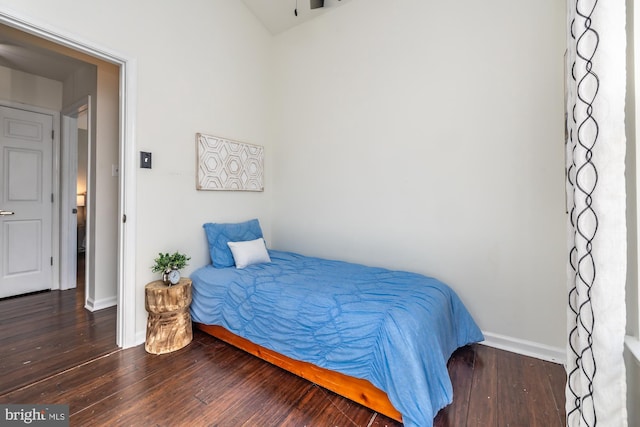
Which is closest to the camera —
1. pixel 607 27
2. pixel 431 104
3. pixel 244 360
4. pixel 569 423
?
pixel 607 27

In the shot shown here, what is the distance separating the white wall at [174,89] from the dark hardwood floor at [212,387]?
493 millimetres

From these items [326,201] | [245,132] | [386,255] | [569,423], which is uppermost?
[245,132]

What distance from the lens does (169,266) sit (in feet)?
7.05

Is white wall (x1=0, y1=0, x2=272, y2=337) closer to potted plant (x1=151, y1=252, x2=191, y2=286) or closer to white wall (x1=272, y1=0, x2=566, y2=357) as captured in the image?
potted plant (x1=151, y1=252, x2=191, y2=286)

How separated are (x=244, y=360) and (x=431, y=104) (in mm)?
2528

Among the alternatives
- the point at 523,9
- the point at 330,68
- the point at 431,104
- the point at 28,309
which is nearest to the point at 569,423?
the point at 431,104

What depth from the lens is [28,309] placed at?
273 centimetres

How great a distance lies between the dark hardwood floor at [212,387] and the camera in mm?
1423

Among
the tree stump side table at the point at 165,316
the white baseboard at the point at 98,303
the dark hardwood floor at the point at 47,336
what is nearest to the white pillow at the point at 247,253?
the tree stump side table at the point at 165,316

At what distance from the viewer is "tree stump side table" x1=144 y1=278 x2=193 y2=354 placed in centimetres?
201

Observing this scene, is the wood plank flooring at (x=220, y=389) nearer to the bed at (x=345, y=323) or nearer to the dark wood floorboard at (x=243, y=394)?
the dark wood floorboard at (x=243, y=394)

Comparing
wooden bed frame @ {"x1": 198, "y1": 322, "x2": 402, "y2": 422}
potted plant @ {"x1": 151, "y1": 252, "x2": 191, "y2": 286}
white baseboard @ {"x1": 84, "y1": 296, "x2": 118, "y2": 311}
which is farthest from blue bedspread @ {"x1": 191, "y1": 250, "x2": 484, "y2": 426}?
white baseboard @ {"x1": 84, "y1": 296, "x2": 118, "y2": 311}

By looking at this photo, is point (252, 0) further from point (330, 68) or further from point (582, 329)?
point (582, 329)

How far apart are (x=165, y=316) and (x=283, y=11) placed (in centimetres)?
323
